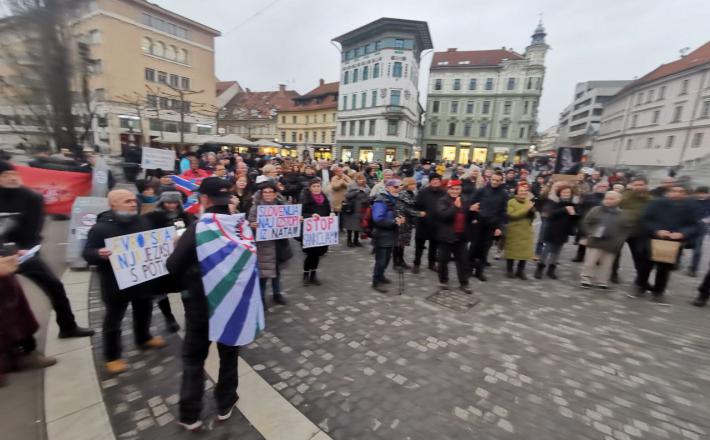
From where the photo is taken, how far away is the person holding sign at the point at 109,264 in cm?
293

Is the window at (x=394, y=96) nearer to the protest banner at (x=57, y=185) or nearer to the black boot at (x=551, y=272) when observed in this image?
the black boot at (x=551, y=272)

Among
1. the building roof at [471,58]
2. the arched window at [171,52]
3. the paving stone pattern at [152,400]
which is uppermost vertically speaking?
the building roof at [471,58]

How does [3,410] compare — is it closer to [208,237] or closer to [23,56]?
[208,237]

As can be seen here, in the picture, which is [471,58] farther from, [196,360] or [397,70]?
[196,360]

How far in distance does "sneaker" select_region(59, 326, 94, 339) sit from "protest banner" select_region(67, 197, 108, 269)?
2339 mm

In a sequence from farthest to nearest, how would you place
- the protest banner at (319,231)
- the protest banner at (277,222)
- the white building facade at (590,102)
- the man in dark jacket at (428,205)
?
the white building facade at (590,102) → the man in dark jacket at (428,205) → the protest banner at (319,231) → the protest banner at (277,222)

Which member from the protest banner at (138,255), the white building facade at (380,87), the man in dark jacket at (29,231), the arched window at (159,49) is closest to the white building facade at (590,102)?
the white building facade at (380,87)

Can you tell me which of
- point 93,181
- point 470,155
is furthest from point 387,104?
point 93,181

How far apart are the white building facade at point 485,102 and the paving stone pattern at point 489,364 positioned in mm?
45384

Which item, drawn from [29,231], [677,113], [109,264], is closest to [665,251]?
[109,264]

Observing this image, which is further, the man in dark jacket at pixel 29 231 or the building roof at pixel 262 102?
the building roof at pixel 262 102

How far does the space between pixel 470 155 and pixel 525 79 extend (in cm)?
1353

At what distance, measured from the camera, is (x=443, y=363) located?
11.6ft

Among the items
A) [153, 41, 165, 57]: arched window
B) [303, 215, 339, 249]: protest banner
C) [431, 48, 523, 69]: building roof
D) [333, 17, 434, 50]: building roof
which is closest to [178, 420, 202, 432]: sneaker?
[303, 215, 339, 249]: protest banner
